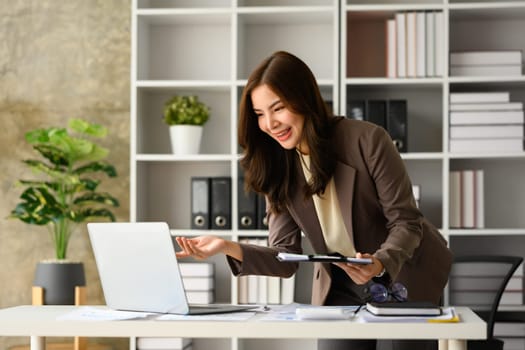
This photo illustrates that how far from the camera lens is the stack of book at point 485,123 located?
4.02 metres

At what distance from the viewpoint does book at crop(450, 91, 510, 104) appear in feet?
13.2

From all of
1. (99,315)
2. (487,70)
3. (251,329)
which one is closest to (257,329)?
(251,329)

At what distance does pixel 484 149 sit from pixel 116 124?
1.94 meters

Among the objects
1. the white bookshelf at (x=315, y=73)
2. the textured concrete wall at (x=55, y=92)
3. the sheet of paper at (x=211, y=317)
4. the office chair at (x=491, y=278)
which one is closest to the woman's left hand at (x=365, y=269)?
the sheet of paper at (x=211, y=317)

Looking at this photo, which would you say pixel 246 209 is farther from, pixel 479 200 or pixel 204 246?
pixel 204 246

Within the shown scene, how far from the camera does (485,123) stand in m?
4.03

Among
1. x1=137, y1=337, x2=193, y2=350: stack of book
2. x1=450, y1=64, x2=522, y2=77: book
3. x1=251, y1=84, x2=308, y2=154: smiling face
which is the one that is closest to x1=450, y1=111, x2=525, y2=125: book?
x1=450, y1=64, x2=522, y2=77: book

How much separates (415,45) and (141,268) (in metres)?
2.49

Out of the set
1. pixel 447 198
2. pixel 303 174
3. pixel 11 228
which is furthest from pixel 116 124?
pixel 303 174

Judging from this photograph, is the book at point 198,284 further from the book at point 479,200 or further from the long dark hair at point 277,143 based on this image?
the long dark hair at point 277,143

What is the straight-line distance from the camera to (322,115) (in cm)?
226

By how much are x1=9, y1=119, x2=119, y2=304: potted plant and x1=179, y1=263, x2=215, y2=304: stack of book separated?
470mm

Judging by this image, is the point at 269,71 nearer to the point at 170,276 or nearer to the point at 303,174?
the point at 303,174

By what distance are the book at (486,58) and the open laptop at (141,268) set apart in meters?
2.44
